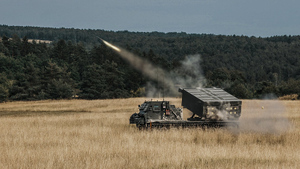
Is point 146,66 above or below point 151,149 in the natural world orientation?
above

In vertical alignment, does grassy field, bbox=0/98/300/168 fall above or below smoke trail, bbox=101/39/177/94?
below

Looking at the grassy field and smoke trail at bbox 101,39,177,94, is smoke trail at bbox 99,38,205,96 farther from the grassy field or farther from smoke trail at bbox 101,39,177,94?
the grassy field

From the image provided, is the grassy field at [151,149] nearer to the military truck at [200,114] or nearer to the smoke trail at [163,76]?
the military truck at [200,114]

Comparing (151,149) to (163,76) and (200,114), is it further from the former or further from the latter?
(163,76)

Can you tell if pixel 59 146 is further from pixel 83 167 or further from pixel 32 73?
pixel 32 73

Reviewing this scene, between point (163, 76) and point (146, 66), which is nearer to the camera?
point (163, 76)

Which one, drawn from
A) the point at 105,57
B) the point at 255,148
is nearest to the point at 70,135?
the point at 255,148

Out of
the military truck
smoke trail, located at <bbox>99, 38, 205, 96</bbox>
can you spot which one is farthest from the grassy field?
smoke trail, located at <bbox>99, 38, 205, 96</bbox>

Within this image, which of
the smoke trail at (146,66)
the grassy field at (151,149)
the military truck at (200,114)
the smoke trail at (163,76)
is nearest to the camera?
the grassy field at (151,149)

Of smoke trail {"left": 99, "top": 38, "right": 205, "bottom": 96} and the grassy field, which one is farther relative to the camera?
smoke trail {"left": 99, "top": 38, "right": 205, "bottom": 96}

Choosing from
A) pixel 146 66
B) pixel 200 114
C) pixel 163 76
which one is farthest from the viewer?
pixel 146 66

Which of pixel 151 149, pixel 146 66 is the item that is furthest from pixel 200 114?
pixel 146 66

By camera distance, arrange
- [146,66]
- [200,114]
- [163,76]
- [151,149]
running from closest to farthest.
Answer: [151,149] < [200,114] < [163,76] < [146,66]

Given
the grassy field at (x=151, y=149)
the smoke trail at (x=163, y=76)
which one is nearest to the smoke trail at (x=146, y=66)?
the smoke trail at (x=163, y=76)
